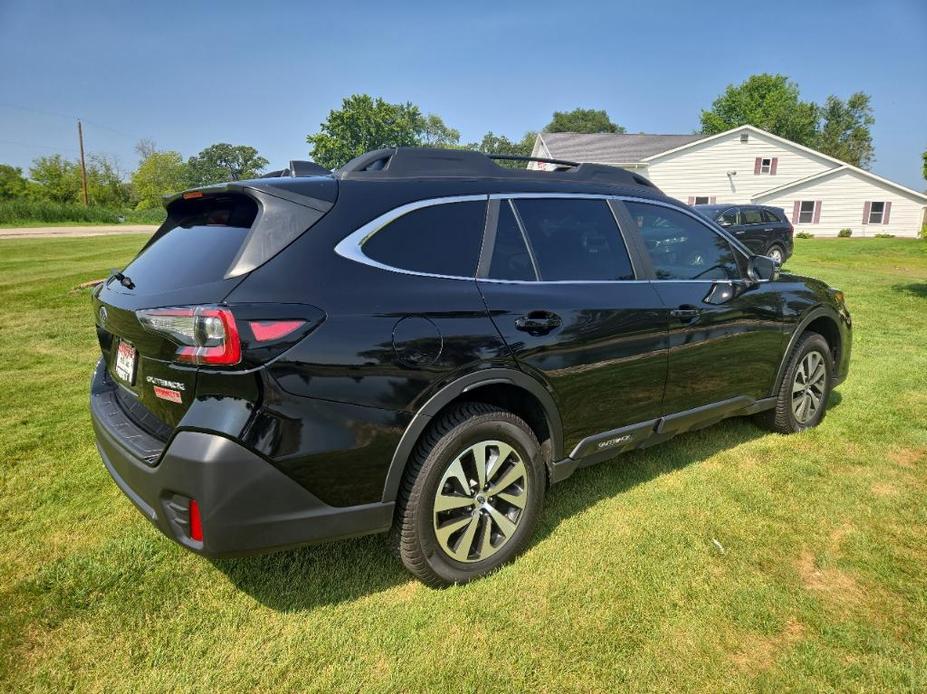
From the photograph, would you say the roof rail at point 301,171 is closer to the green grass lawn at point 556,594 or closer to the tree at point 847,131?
the green grass lawn at point 556,594

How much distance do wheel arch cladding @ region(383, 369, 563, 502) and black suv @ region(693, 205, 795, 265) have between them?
49.5ft

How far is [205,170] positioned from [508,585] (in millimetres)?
128711

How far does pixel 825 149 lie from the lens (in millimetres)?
75875

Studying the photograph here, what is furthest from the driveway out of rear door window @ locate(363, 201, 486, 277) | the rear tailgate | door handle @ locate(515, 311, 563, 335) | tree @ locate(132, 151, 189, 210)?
tree @ locate(132, 151, 189, 210)

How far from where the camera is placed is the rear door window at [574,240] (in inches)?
112

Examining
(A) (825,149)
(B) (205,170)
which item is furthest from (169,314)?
(B) (205,170)

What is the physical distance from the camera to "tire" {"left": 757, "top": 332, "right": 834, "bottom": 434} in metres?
4.11

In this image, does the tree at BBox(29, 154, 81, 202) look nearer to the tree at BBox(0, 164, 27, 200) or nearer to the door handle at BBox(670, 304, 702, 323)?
the tree at BBox(0, 164, 27, 200)

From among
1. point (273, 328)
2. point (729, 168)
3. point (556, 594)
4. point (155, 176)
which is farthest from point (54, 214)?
point (556, 594)

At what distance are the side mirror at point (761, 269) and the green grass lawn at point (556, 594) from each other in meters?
1.19

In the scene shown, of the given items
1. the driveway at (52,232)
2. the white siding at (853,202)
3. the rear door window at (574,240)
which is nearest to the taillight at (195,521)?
the rear door window at (574,240)

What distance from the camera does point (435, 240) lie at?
250 centimetres

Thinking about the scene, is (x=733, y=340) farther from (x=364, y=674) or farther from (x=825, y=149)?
(x=825, y=149)

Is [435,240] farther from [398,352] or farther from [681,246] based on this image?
[681,246]
